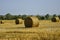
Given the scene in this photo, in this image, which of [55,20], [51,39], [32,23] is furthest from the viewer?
[55,20]

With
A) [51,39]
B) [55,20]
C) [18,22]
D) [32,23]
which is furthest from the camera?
[55,20]

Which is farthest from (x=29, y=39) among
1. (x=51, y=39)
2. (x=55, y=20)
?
(x=55, y=20)

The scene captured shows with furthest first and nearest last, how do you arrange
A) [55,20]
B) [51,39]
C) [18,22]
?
[55,20]
[18,22]
[51,39]

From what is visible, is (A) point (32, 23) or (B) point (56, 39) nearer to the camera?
(B) point (56, 39)

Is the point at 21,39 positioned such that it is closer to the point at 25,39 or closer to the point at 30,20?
the point at 25,39

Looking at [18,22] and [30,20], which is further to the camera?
[18,22]

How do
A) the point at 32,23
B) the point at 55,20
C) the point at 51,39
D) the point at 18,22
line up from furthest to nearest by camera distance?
the point at 55,20
the point at 18,22
the point at 32,23
the point at 51,39

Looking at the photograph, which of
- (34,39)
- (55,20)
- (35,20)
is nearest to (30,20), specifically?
(35,20)

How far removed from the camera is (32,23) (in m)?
18.9

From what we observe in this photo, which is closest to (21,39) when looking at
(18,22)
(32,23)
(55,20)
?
(32,23)

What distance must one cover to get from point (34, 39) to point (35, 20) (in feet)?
32.0

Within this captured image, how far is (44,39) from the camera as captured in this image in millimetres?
9453

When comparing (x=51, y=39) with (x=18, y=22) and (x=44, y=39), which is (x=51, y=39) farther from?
(x=18, y=22)

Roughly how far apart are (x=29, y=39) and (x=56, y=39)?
1.28 m
